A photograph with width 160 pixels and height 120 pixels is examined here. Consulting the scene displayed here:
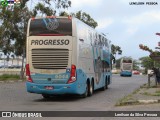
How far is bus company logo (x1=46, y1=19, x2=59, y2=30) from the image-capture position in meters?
19.5

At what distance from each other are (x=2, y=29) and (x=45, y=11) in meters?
5.37

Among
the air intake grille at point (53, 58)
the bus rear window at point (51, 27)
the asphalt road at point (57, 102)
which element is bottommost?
the asphalt road at point (57, 102)

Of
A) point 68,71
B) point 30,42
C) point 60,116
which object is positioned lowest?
point 60,116

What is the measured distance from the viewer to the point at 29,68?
19578 millimetres

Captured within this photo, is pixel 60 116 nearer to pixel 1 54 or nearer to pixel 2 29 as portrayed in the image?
pixel 2 29

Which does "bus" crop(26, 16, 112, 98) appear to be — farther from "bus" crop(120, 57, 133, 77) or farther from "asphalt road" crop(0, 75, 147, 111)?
"bus" crop(120, 57, 133, 77)

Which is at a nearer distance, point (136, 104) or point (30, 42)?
point (136, 104)

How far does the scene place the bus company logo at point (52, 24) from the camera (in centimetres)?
1955

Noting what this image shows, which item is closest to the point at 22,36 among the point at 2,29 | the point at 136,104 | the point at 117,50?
the point at 2,29

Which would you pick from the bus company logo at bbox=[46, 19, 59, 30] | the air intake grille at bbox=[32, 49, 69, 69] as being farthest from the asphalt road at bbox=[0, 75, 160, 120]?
the bus company logo at bbox=[46, 19, 59, 30]

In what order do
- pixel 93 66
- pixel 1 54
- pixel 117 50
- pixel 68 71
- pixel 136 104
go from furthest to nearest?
pixel 117 50 → pixel 1 54 → pixel 93 66 → pixel 68 71 → pixel 136 104

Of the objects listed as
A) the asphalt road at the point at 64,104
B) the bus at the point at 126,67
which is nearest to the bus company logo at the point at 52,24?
the asphalt road at the point at 64,104

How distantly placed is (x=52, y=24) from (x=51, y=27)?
164mm

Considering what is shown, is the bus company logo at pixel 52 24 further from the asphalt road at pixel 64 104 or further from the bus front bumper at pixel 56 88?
the asphalt road at pixel 64 104
